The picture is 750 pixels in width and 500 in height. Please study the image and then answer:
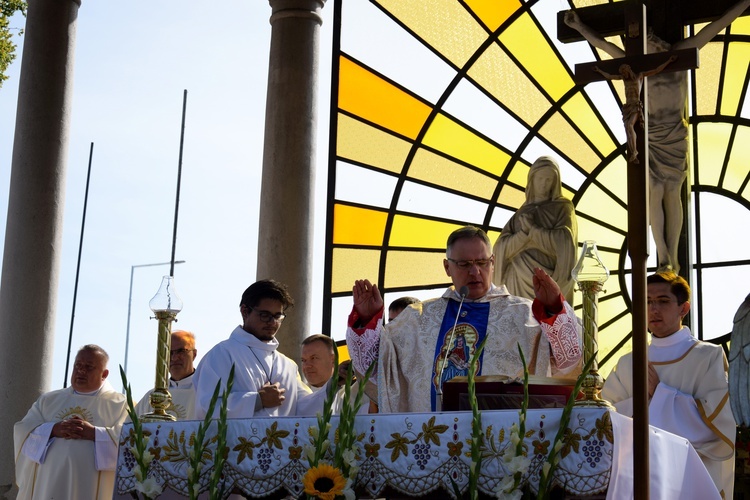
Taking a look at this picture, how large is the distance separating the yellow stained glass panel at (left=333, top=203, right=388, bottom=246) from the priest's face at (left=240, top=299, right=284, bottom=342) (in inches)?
216

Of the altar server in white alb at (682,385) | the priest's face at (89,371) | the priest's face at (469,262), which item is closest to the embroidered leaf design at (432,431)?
the priest's face at (469,262)

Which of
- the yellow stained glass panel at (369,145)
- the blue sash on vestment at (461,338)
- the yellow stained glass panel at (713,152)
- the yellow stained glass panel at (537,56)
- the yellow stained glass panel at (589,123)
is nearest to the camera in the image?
the blue sash on vestment at (461,338)

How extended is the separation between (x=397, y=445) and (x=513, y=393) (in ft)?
1.41

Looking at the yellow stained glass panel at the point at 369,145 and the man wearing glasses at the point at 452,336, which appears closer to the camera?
the man wearing glasses at the point at 452,336

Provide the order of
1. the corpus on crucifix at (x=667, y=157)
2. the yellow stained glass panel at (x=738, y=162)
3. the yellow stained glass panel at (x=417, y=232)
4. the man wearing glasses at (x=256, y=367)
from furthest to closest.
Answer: the yellow stained glass panel at (x=417, y=232), the yellow stained glass panel at (x=738, y=162), the corpus on crucifix at (x=667, y=157), the man wearing glasses at (x=256, y=367)

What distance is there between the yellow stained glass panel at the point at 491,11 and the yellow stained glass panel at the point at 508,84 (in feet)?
0.78

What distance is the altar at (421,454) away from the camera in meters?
3.22

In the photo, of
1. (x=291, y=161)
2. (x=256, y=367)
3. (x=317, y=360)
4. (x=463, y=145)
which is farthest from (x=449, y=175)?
(x=256, y=367)

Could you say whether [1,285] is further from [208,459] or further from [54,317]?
[208,459]

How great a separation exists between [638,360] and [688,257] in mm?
4799

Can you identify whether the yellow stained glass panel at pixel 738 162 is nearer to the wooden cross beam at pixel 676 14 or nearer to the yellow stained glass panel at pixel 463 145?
the yellow stained glass panel at pixel 463 145

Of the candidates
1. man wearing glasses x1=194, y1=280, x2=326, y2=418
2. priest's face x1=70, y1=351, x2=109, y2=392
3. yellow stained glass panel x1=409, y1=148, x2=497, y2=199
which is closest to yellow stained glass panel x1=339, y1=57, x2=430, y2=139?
yellow stained glass panel x1=409, y1=148, x2=497, y2=199

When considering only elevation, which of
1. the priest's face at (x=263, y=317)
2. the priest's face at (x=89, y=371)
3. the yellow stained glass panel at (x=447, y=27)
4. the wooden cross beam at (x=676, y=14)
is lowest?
the priest's face at (x=89, y=371)

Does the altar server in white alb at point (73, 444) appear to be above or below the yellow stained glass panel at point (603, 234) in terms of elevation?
below
